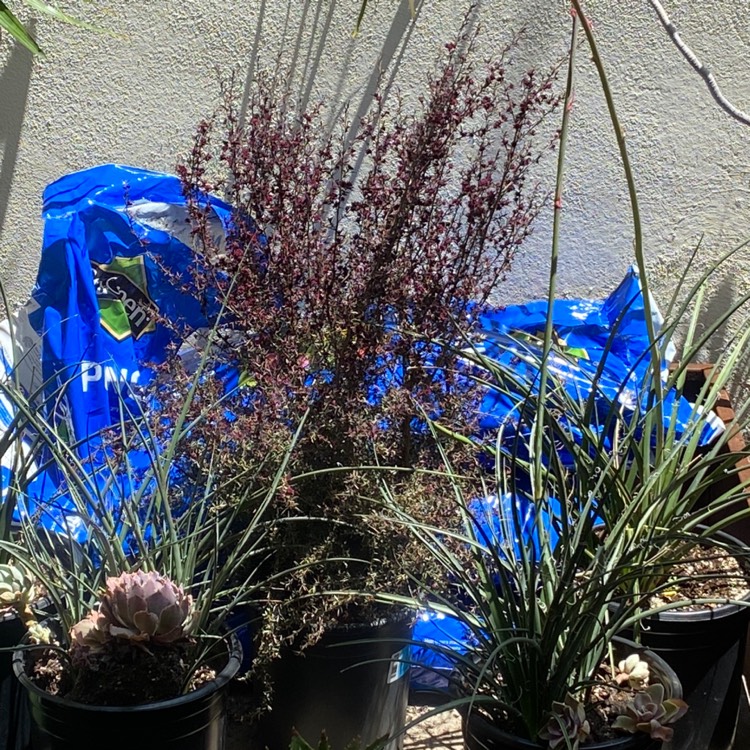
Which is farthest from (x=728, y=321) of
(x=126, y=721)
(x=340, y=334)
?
(x=126, y=721)

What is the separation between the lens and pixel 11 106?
364 centimetres

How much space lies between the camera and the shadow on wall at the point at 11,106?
3.60 meters

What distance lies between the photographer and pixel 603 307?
10.5ft

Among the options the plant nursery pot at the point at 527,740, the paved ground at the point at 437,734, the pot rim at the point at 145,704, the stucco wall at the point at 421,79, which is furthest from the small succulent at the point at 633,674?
the stucco wall at the point at 421,79

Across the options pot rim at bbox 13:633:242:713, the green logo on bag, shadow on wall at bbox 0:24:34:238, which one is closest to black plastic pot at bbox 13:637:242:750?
pot rim at bbox 13:633:242:713

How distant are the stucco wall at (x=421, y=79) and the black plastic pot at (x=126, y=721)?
6.96ft

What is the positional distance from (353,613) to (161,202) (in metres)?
1.80

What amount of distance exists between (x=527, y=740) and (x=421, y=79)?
247cm

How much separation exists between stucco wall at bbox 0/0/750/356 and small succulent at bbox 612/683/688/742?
1.92m

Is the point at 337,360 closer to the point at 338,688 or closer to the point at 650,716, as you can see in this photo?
the point at 338,688

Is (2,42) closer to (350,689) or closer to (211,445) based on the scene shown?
(211,445)

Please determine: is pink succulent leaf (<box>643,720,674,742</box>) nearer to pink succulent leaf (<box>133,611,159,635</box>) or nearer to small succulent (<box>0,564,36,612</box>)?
pink succulent leaf (<box>133,611,159,635</box>)

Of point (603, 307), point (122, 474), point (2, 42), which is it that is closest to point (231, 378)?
point (122, 474)

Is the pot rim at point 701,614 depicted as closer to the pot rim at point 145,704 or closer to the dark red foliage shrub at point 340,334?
the dark red foliage shrub at point 340,334
